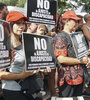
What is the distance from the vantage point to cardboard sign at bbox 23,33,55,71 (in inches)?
89.9

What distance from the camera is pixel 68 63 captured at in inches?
114

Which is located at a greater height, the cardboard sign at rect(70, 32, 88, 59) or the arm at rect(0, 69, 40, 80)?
the cardboard sign at rect(70, 32, 88, 59)

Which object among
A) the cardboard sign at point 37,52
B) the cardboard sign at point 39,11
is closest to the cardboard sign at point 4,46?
the cardboard sign at point 37,52

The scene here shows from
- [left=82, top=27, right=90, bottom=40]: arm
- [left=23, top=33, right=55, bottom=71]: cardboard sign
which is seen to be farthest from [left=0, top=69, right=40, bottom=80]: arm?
[left=82, top=27, right=90, bottom=40]: arm

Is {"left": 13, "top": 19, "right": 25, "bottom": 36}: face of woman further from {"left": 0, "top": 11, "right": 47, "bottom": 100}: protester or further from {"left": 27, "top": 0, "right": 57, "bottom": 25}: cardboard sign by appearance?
{"left": 27, "top": 0, "right": 57, "bottom": 25}: cardboard sign

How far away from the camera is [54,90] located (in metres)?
3.47

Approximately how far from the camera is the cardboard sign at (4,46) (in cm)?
206

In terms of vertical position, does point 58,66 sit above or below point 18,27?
below

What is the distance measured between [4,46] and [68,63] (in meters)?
1.10

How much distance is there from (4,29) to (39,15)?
1288mm

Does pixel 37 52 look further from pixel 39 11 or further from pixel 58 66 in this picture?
pixel 39 11

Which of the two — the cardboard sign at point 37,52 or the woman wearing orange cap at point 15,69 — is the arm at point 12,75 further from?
the cardboard sign at point 37,52

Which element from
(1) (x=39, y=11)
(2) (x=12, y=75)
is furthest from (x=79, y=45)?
(2) (x=12, y=75)

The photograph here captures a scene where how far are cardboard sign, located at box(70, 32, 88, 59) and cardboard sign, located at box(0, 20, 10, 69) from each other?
1039mm
